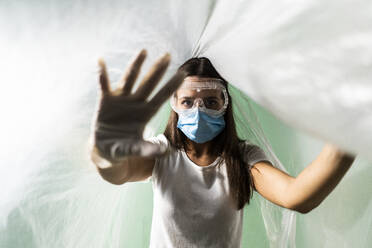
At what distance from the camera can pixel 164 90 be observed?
30.4 inches

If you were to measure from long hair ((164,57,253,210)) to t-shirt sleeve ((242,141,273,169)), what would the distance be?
1 cm

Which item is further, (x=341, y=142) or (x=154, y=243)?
(x=154, y=243)

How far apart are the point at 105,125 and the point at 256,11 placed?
36cm

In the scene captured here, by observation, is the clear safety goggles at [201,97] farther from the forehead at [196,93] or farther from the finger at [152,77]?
the finger at [152,77]

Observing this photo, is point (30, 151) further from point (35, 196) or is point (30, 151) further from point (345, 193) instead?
point (345, 193)

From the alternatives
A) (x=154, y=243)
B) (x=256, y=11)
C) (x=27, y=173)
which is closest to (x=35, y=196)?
(x=27, y=173)

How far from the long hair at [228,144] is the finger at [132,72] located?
0.28m

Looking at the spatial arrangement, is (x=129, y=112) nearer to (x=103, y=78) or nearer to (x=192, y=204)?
(x=103, y=78)

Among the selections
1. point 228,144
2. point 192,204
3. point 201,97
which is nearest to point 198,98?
point 201,97

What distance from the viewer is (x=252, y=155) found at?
106 centimetres

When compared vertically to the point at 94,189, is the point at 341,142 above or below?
above

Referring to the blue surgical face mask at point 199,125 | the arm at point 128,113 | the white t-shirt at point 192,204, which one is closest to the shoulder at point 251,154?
the white t-shirt at point 192,204

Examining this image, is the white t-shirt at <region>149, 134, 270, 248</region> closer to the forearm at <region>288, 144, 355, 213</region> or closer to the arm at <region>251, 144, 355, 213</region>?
the arm at <region>251, 144, 355, 213</region>

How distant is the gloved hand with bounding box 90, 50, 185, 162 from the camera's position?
0.75m
